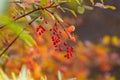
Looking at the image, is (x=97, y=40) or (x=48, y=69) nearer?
(x=48, y=69)

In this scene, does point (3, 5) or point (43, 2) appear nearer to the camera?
point (3, 5)

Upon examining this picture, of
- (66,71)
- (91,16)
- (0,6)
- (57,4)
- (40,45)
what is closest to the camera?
(0,6)

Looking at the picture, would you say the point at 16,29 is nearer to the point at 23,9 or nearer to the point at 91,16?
the point at 23,9

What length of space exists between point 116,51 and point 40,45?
1368 mm

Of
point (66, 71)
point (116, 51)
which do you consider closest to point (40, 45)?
point (66, 71)

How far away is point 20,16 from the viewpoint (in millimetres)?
989

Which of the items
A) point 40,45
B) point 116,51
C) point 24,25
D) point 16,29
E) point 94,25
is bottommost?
→ point 116,51

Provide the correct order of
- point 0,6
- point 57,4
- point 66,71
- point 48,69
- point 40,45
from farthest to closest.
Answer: point 66,71
point 48,69
point 40,45
point 57,4
point 0,6

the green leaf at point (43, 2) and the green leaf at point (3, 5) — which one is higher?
the green leaf at point (3, 5)

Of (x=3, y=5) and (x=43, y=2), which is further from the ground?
(x=3, y=5)

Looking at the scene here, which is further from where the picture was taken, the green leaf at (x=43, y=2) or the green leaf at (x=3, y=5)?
the green leaf at (x=43, y=2)

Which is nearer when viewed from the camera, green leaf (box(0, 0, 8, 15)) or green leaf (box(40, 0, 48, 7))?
green leaf (box(0, 0, 8, 15))

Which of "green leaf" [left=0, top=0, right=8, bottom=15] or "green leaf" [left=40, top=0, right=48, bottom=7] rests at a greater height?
"green leaf" [left=0, top=0, right=8, bottom=15]

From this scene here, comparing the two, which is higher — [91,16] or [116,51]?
[91,16]
